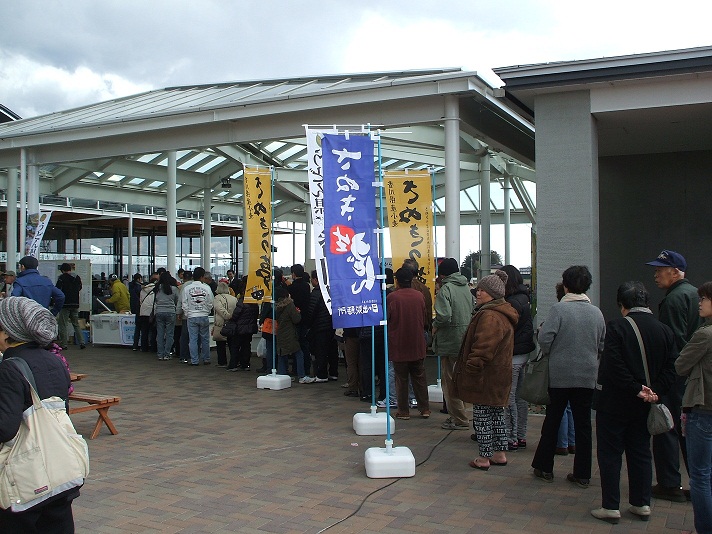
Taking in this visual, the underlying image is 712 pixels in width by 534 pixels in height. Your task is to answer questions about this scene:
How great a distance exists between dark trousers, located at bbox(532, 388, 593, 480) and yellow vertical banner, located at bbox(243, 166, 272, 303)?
5.72 metres

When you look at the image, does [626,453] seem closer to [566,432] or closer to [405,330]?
[566,432]

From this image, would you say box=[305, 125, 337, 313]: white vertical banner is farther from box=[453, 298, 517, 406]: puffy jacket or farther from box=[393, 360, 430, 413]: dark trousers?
box=[393, 360, 430, 413]: dark trousers

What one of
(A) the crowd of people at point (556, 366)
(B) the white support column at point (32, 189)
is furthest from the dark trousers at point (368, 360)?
(B) the white support column at point (32, 189)

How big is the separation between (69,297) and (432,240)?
30.2 ft

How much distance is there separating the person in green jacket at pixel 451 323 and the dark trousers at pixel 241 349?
17.2 feet

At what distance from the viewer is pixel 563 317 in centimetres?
559

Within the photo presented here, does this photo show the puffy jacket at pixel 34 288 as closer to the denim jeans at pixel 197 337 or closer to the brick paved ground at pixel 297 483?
the brick paved ground at pixel 297 483

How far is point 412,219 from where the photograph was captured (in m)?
9.67

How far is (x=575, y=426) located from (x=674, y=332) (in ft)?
3.67

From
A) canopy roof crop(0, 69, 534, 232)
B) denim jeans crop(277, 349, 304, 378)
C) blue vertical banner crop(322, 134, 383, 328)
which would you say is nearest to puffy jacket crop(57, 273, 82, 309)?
canopy roof crop(0, 69, 534, 232)

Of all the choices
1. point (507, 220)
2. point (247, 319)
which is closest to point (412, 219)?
point (247, 319)

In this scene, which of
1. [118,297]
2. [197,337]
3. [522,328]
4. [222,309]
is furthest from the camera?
[118,297]

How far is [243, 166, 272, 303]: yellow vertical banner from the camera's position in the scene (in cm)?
1050

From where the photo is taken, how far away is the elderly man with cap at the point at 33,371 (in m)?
3.07
